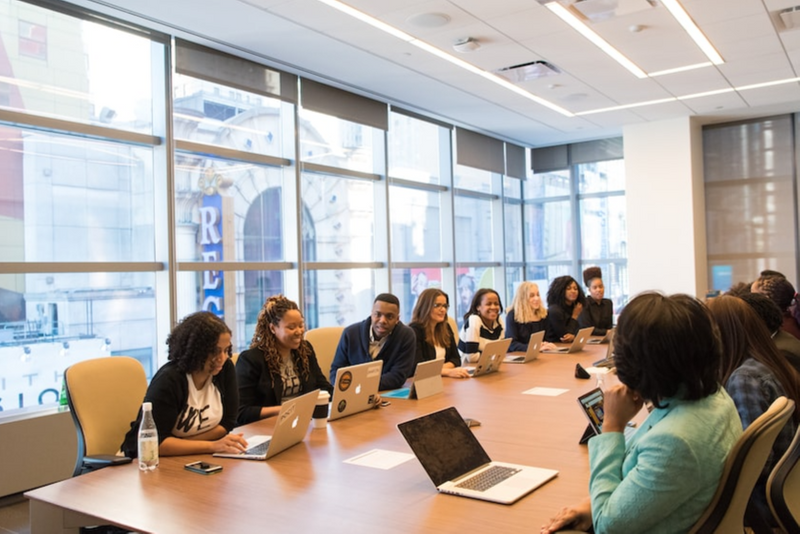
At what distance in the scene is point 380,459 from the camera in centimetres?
246

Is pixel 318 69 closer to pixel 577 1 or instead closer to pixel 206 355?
pixel 577 1

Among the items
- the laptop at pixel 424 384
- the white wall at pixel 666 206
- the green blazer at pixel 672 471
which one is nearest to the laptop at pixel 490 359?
the laptop at pixel 424 384

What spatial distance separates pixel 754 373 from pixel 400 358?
219 cm

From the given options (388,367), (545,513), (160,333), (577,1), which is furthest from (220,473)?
(577,1)

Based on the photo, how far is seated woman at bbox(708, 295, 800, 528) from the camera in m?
2.20

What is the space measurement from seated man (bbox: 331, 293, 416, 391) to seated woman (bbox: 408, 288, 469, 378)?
1.57 feet

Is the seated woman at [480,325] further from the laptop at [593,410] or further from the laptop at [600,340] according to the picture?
the laptop at [593,410]

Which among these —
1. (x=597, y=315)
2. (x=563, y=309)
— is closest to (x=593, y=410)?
(x=563, y=309)

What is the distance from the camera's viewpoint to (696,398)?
4.85 ft

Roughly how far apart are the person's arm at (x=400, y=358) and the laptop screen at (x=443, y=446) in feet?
5.40

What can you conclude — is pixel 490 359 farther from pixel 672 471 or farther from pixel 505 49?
pixel 672 471

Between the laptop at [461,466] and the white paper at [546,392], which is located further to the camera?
the white paper at [546,392]

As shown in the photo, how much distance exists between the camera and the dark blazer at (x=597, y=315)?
660cm

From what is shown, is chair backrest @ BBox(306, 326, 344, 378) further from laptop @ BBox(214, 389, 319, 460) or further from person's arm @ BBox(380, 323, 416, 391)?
laptop @ BBox(214, 389, 319, 460)
